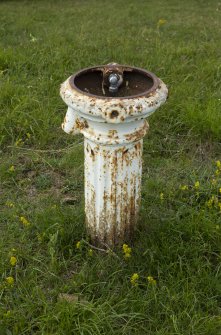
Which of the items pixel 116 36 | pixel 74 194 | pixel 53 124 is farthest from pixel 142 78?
pixel 116 36

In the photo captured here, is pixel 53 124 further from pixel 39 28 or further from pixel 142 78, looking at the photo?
pixel 39 28

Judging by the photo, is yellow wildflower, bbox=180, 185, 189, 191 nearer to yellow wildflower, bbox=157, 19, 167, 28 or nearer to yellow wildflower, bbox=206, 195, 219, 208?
yellow wildflower, bbox=206, 195, 219, 208

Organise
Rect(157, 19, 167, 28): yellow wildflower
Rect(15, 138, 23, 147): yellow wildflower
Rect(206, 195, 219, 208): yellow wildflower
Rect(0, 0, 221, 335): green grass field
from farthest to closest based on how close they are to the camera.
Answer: Rect(157, 19, 167, 28): yellow wildflower
Rect(15, 138, 23, 147): yellow wildflower
Rect(206, 195, 219, 208): yellow wildflower
Rect(0, 0, 221, 335): green grass field

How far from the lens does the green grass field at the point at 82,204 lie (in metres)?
2.48

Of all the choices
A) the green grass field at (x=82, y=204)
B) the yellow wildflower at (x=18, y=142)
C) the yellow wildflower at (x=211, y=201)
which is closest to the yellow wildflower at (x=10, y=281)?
the green grass field at (x=82, y=204)

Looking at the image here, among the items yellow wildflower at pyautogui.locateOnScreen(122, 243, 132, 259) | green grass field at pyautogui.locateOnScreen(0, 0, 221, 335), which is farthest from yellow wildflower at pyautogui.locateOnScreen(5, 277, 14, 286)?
yellow wildflower at pyautogui.locateOnScreen(122, 243, 132, 259)

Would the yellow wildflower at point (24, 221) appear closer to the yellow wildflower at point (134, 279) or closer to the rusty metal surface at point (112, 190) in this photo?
the rusty metal surface at point (112, 190)

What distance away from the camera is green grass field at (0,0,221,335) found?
8.14ft

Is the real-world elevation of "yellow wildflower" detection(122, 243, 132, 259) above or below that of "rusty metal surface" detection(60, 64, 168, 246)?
below

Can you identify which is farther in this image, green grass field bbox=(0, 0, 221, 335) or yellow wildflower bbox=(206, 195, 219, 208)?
yellow wildflower bbox=(206, 195, 219, 208)

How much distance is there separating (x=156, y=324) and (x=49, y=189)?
136 centimetres

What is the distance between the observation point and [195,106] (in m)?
4.20

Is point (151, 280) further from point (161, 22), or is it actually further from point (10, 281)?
point (161, 22)

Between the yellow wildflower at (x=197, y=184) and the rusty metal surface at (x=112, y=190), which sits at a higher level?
the rusty metal surface at (x=112, y=190)
